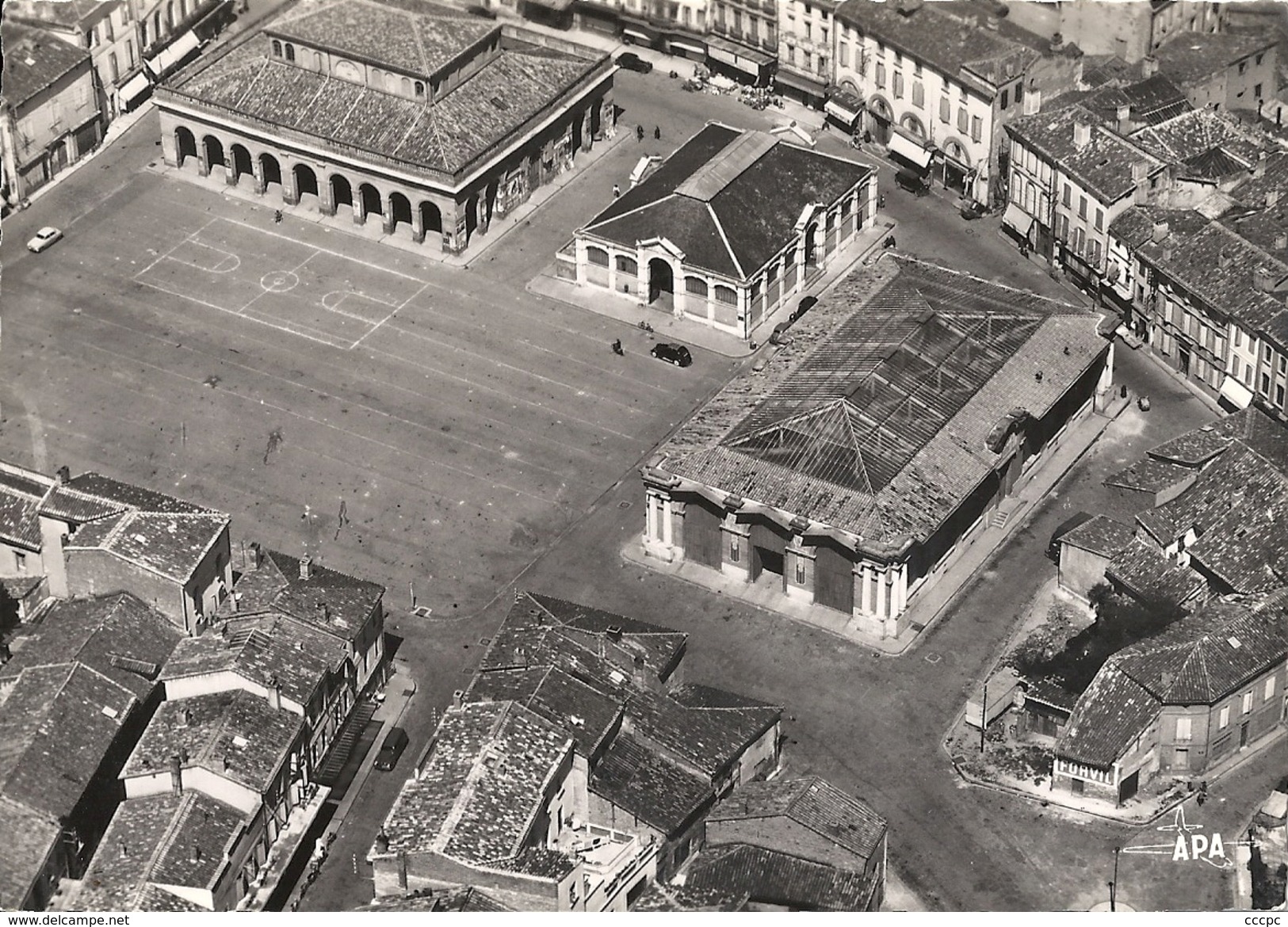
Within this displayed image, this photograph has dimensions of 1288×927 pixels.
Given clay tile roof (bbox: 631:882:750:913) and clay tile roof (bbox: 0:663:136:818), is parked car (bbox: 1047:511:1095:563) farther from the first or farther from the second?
clay tile roof (bbox: 0:663:136:818)

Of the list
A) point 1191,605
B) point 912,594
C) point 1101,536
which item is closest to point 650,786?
point 912,594

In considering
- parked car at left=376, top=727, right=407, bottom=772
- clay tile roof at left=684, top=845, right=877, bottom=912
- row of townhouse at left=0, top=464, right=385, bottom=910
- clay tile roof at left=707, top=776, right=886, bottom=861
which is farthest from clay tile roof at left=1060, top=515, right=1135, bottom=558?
row of townhouse at left=0, top=464, right=385, bottom=910

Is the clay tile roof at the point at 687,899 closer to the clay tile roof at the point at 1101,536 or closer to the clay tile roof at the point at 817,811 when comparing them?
the clay tile roof at the point at 817,811

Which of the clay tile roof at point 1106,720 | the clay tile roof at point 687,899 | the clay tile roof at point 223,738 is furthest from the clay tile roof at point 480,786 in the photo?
the clay tile roof at point 1106,720

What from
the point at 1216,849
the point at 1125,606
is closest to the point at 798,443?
the point at 1125,606
